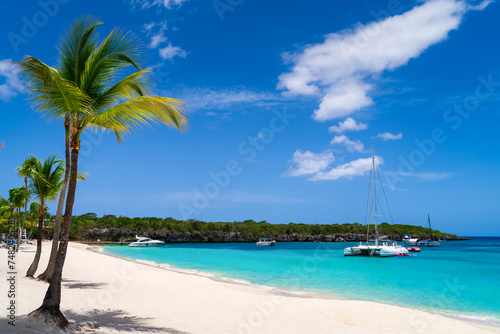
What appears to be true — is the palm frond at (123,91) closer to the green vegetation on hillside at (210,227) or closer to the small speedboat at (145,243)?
the small speedboat at (145,243)

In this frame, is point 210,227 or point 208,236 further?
point 210,227

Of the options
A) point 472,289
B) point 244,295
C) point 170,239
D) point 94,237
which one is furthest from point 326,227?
point 244,295

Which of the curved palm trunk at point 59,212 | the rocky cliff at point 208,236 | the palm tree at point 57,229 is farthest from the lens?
the rocky cliff at point 208,236

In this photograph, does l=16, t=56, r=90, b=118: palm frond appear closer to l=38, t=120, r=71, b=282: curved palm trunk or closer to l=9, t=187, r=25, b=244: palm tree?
l=38, t=120, r=71, b=282: curved palm trunk

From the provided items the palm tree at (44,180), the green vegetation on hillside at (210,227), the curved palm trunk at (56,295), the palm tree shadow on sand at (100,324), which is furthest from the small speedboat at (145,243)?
the curved palm trunk at (56,295)

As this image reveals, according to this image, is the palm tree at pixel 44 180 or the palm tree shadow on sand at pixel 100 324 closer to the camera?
the palm tree shadow on sand at pixel 100 324

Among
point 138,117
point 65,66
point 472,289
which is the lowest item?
point 472,289

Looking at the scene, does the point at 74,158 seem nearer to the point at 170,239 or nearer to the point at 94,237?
the point at 94,237

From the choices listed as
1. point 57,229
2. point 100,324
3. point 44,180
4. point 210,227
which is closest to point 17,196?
point 44,180

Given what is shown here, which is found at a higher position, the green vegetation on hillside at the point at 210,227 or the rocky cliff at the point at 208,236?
the green vegetation on hillside at the point at 210,227

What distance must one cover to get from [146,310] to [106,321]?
261 centimetres

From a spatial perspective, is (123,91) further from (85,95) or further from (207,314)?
(207,314)

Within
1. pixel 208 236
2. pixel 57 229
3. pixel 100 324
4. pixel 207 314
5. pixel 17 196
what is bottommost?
pixel 207 314

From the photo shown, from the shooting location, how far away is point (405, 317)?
41.5ft
